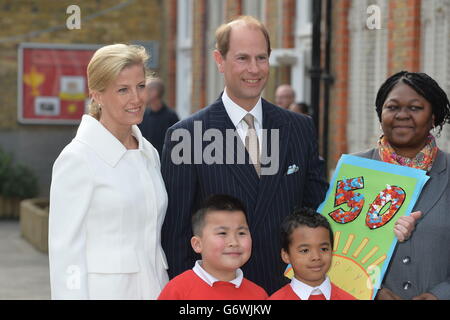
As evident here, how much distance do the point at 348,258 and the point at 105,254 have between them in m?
0.92

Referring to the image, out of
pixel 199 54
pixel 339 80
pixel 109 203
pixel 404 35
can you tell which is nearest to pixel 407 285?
pixel 109 203

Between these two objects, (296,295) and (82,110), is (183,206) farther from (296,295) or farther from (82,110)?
(82,110)

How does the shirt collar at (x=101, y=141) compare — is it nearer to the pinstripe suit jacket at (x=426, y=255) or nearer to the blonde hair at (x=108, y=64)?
the blonde hair at (x=108, y=64)

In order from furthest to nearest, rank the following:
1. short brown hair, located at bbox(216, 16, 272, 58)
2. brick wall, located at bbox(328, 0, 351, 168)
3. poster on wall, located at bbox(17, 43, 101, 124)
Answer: poster on wall, located at bbox(17, 43, 101, 124)
brick wall, located at bbox(328, 0, 351, 168)
short brown hair, located at bbox(216, 16, 272, 58)

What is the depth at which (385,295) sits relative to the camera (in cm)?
386

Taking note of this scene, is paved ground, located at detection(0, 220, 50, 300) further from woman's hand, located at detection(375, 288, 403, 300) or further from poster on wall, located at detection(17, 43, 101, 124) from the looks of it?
woman's hand, located at detection(375, 288, 403, 300)

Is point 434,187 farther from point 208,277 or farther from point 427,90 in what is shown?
point 208,277

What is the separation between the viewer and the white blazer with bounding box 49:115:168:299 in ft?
12.5

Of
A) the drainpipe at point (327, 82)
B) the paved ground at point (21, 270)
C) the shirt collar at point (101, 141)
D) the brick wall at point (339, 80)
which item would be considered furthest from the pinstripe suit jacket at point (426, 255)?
the brick wall at point (339, 80)

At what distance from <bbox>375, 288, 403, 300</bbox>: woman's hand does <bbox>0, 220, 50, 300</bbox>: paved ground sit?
6.42 metres

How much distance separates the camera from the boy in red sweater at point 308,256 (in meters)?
3.82

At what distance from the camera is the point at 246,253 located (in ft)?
12.6

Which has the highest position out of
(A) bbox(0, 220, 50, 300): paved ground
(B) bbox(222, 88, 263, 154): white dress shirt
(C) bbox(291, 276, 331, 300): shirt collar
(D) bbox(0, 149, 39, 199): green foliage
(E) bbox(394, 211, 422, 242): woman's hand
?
(B) bbox(222, 88, 263, 154): white dress shirt

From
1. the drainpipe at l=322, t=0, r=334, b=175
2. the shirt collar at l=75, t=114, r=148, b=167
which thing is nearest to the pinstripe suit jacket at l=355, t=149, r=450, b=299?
the shirt collar at l=75, t=114, r=148, b=167
